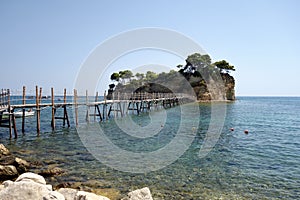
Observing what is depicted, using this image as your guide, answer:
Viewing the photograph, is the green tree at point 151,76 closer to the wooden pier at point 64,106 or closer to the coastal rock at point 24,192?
the wooden pier at point 64,106

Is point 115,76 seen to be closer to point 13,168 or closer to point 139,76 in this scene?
point 139,76

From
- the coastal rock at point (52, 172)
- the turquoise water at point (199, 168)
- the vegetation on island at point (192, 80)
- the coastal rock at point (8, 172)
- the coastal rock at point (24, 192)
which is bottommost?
the turquoise water at point (199, 168)

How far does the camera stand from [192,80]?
247 ft

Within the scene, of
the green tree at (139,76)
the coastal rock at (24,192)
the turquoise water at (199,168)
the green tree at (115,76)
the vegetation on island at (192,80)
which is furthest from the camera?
the green tree at (139,76)

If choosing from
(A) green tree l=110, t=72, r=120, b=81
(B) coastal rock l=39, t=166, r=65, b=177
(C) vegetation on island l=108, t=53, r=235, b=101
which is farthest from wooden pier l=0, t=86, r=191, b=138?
(A) green tree l=110, t=72, r=120, b=81

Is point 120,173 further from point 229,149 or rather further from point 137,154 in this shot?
point 229,149

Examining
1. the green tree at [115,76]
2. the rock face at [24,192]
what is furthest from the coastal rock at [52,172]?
the green tree at [115,76]

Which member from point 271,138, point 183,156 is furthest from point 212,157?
point 271,138

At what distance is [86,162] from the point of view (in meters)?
11.3

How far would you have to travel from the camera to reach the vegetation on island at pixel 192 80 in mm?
71575

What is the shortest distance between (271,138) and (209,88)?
5351 centimetres

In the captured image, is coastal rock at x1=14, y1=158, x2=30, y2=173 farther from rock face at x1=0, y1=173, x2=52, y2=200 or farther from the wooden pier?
the wooden pier

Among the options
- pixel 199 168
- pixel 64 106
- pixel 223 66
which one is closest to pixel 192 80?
pixel 223 66

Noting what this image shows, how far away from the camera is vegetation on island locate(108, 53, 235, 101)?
71575 mm
